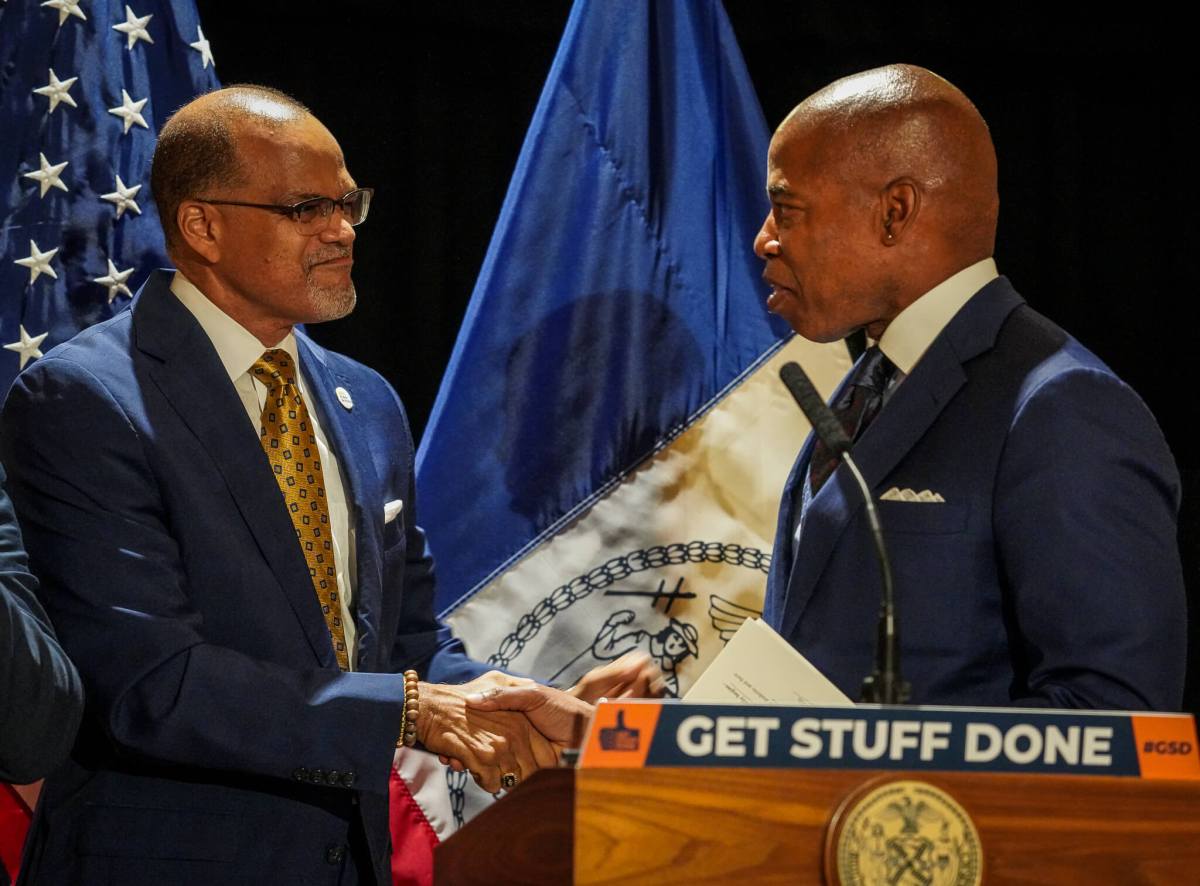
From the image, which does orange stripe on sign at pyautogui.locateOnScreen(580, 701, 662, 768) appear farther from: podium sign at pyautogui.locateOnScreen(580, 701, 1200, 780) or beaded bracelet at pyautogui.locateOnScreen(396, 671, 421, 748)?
beaded bracelet at pyautogui.locateOnScreen(396, 671, 421, 748)

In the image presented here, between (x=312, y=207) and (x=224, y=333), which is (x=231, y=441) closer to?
(x=224, y=333)

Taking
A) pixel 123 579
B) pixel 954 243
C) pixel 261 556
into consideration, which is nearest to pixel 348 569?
pixel 261 556

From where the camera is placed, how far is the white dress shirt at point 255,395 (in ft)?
7.89

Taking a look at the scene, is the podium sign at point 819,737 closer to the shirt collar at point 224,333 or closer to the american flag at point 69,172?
the shirt collar at point 224,333

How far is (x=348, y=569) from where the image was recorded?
7.97ft

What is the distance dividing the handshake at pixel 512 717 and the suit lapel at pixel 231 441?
228mm

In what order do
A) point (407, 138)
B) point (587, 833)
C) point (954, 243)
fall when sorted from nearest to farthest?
point (587, 833) < point (954, 243) < point (407, 138)

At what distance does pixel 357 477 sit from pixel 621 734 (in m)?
1.25

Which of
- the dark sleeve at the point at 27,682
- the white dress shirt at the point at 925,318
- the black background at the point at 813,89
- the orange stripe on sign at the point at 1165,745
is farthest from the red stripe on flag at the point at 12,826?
the orange stripe on sign at the point at 1165,745

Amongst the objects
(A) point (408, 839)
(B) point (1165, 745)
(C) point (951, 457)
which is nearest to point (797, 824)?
(B) point (1165, 745)

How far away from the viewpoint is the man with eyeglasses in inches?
84.1

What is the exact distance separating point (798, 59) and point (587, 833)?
296 centimetres

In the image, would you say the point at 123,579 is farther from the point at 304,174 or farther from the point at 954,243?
the point at 954,243

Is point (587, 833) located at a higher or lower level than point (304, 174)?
lower
